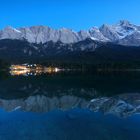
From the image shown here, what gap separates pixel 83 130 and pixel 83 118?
657cm

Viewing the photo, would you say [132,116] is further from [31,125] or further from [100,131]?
[31,125]

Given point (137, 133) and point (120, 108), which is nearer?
point (137, 133)

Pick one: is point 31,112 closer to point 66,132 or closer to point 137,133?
point 66,132

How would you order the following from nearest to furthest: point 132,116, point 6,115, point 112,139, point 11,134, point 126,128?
point 112,139, point 11,134, point 126,128, point 132,116, point 6,115

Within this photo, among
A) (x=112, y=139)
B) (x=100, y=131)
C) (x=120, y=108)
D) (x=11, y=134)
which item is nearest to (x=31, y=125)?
(x=11, y=134)

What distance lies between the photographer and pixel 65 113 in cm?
4300

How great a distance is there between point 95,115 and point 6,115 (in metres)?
10.6

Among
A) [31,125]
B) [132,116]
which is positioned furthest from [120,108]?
[31,125]

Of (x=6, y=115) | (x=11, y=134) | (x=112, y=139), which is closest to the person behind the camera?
(x=112, y=139)

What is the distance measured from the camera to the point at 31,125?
34906 millimetres

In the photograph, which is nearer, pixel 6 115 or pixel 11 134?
pixel 11 134

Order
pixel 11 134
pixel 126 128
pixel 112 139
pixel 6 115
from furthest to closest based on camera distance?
pixel 6 115
pixel 126 128
pixel 11 134
pixel 112 139

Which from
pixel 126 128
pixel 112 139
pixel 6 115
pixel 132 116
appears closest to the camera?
pixel 112 139

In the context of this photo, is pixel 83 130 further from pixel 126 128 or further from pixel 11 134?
pixel 11 134
